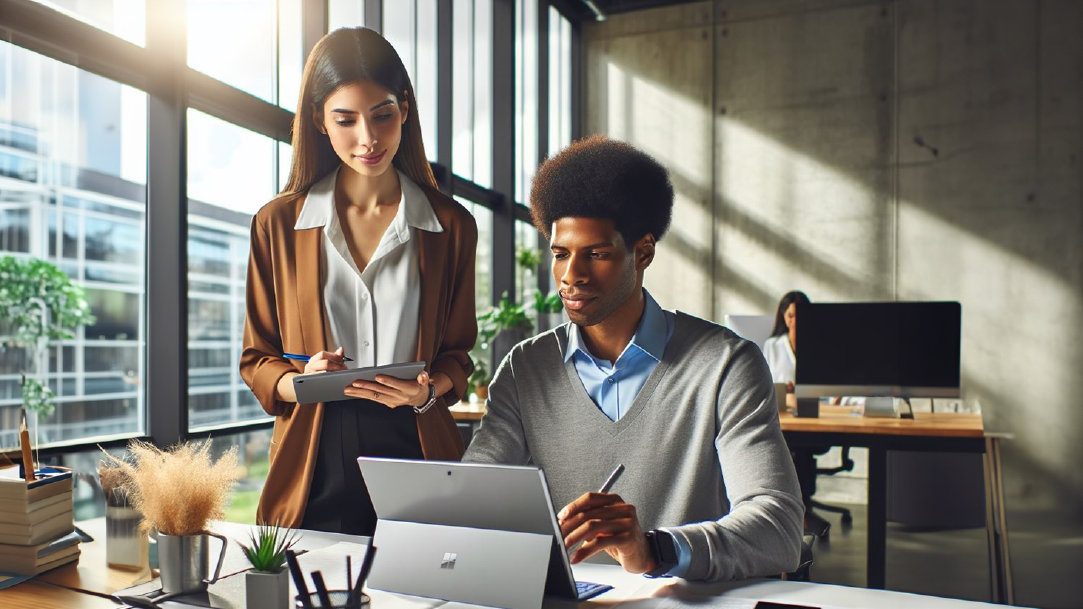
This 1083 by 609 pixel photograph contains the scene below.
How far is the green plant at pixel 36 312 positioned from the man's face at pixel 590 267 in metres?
1.99

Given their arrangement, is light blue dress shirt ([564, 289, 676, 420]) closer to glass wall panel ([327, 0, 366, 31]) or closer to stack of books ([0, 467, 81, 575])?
stack of books ([0, 467, 81, 575])

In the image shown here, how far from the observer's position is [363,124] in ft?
5.45

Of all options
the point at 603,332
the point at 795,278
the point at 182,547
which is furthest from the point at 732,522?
the point at 795,278

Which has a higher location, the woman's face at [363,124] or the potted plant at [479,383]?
the woman's face at [363,124]

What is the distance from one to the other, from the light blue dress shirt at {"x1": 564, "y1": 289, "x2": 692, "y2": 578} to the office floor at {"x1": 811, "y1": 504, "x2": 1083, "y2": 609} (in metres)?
2.46

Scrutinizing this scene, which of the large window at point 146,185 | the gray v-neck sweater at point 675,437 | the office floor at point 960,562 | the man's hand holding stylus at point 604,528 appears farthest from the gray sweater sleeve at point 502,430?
the office floor at point 960,562

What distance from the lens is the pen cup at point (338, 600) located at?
109 centimetres

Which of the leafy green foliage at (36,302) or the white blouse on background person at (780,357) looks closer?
the leafy green foliage at (36,302)

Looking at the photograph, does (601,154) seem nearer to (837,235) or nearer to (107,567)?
(107,567)

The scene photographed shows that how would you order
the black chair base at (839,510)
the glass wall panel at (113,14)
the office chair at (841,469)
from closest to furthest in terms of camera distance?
1. the glass wall panel at (113,14)
2. the office chair at (841,469)
3. the black chair base at (839,510)

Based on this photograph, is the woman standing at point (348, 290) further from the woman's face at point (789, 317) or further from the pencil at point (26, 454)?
the woman's face at point (789, 317)

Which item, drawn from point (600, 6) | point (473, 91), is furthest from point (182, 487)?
point (600, 6)

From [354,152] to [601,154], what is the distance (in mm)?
511

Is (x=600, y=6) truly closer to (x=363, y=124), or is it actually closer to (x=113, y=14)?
(x=113, y=14)
